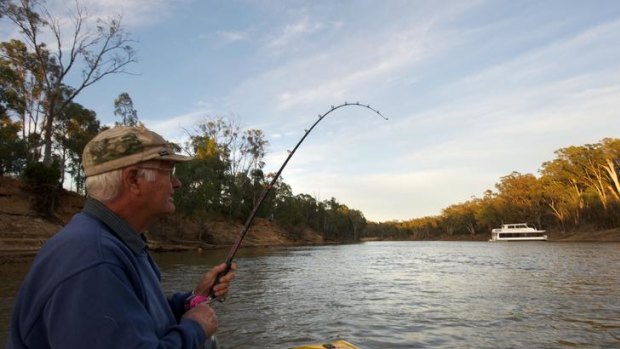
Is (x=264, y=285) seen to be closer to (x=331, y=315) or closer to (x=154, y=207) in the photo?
(x=331, y=315)

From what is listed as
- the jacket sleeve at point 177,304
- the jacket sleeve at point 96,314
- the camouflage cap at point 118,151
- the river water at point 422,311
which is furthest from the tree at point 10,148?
the jacket sleeve at point 96,314

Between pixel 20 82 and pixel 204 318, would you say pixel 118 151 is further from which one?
pixel 20 82

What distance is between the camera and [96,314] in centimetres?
151

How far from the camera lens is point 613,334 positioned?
8094mm

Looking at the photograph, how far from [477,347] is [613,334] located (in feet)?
9.13

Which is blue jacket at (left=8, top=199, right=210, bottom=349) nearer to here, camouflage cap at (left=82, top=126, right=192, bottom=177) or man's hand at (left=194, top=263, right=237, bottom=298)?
camouflage cap at (left=82, top=126, right=192, bottom=177)

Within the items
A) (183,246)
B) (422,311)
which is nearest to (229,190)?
(183,246)

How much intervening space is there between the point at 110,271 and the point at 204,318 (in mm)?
585

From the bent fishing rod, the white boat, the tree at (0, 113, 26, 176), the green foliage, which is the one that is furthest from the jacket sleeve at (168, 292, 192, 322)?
the white boat

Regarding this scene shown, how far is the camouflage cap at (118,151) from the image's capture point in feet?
6.43

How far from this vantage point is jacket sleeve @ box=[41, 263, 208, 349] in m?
1.49

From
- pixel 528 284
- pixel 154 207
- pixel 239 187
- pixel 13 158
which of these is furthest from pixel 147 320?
pixel 239 187

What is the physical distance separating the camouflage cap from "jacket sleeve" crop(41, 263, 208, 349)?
53cm

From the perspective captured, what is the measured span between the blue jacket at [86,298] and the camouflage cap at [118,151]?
0.23 meters
